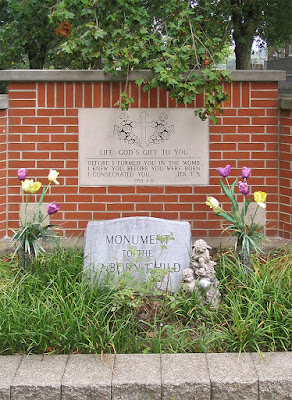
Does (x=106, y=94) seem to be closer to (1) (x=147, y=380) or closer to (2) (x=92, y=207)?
(2) (x=92, y=207)

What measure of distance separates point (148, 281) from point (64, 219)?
1.75m

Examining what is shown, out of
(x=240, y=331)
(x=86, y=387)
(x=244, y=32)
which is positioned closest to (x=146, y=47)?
(x=240, y=331)

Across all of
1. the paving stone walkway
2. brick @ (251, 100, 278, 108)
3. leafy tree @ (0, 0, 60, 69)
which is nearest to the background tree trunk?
leafy tree @ (0, 0, 60, 69)

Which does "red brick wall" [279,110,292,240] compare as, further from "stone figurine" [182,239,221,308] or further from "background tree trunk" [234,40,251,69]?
"background tree trunk" [234,40,251,69]

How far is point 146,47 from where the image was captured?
615 cm

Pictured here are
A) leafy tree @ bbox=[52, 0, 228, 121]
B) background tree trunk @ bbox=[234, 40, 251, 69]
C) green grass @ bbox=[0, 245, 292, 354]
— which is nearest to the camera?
green grass @ bbox=[0, 245, 292, 354]

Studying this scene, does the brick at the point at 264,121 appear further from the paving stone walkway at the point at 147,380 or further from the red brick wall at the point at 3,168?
the paving stone walkway at the point at 147,380

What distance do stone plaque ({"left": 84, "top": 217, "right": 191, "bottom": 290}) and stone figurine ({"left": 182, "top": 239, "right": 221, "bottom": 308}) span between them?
16 cm

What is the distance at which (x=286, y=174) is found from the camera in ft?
20.2

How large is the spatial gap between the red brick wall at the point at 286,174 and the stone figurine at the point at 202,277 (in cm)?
147

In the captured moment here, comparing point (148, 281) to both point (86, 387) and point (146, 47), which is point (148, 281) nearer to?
point (86, 387)

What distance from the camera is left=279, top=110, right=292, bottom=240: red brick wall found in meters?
6.09

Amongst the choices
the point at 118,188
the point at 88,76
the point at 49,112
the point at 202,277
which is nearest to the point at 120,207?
the point at 118,188

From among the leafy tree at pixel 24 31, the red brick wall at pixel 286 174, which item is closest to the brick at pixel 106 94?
the red brick wall at pixel 286 174
